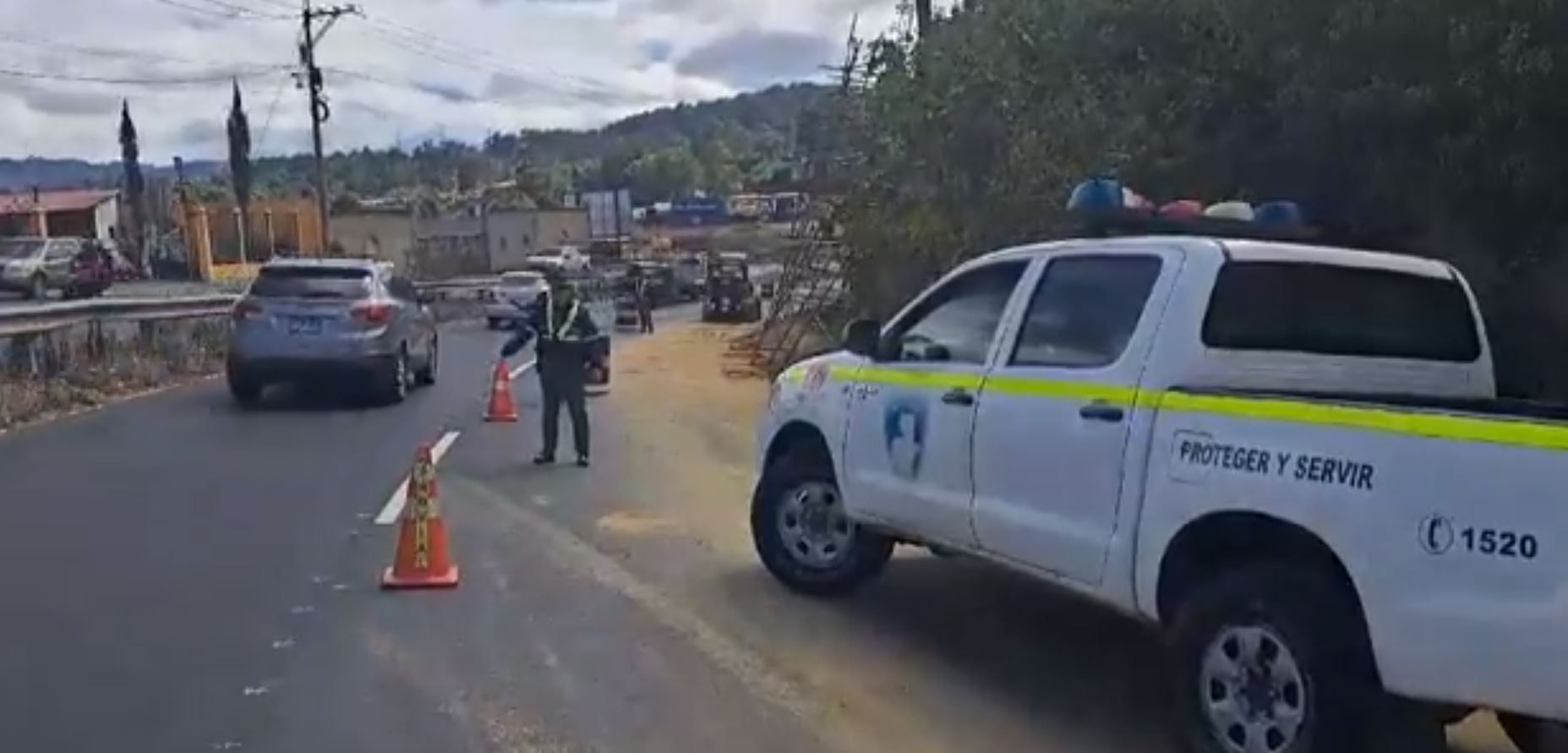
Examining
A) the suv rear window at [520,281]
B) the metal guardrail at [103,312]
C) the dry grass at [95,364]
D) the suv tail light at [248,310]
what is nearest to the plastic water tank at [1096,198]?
the dry grass at [95,364]

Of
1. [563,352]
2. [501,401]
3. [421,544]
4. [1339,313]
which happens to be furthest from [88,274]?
[1339,313]

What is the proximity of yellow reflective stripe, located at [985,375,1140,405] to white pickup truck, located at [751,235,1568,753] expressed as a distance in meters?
0.01

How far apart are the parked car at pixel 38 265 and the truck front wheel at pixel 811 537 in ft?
117

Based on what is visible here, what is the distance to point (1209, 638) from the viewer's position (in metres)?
5.65

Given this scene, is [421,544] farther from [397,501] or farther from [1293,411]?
[1293,411]

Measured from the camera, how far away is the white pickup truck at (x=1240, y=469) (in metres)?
4.70

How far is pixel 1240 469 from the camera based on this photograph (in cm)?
551

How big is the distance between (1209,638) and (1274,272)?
A: 5.06 feet

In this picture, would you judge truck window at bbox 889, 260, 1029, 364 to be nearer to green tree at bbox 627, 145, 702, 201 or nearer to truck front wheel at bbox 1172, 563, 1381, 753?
truck front wheel at bbox 1172, 563, 1381, 753

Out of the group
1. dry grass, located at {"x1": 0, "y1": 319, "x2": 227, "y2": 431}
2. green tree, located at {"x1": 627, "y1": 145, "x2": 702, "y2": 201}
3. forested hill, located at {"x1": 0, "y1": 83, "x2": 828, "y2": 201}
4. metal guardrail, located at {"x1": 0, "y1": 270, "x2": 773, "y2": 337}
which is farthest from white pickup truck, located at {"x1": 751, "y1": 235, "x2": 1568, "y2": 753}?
green tree, located at {"x1": 627, "y1": 145, "x2": 702, "y2": 201}

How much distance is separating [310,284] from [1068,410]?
44.6 feet

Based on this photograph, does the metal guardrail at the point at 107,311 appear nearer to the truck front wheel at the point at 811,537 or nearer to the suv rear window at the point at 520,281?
the truck front wheel at the point at 811,537

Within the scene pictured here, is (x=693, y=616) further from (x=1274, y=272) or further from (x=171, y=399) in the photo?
(x=171, y=399)

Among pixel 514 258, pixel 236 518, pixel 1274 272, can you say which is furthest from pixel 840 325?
pixel 514 258
